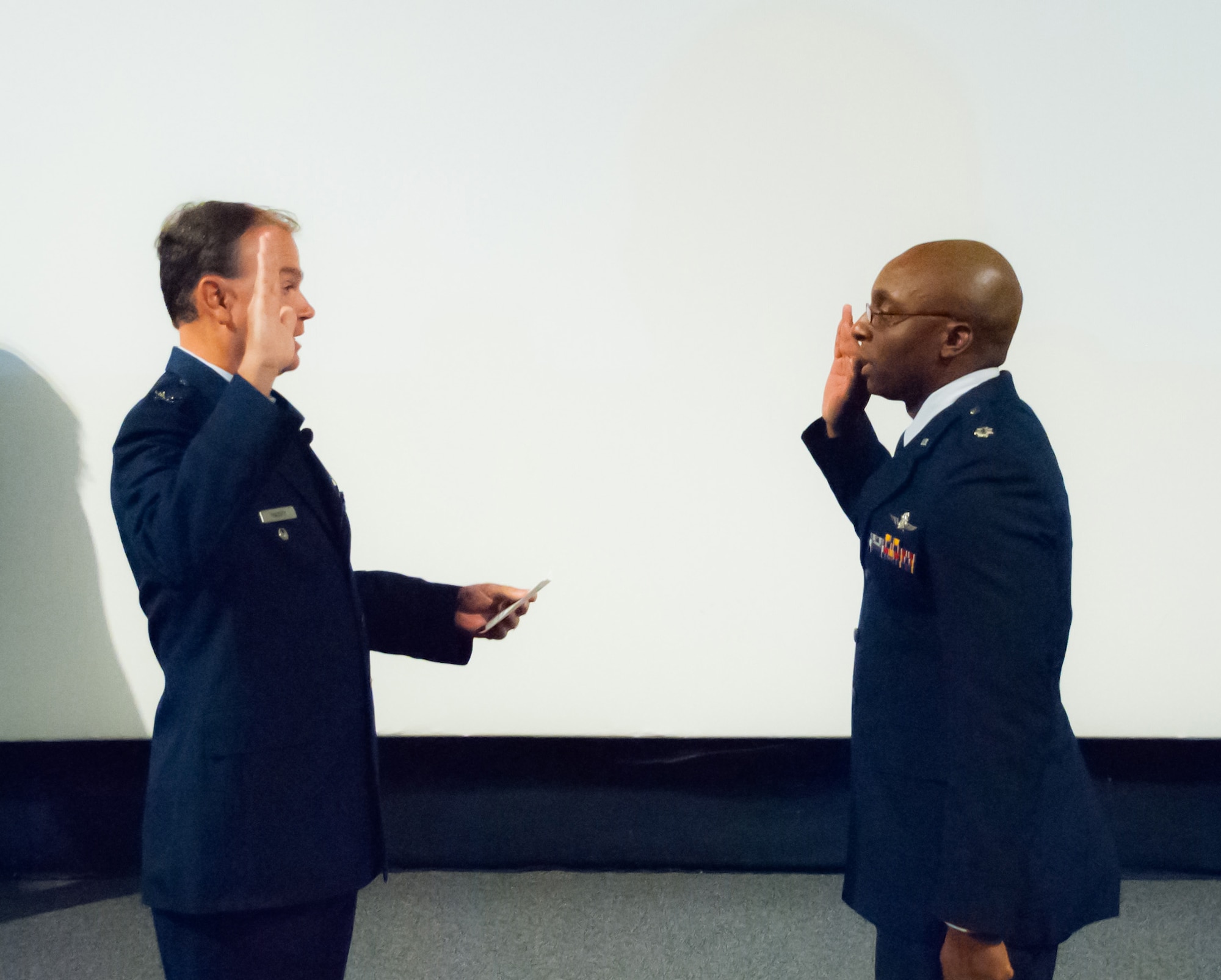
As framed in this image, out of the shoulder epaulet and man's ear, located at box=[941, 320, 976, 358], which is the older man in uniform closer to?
the shoulder epaulet

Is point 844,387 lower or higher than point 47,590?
higher

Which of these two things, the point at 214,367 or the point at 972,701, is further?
the point at 214,367

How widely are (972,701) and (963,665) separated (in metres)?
0.04

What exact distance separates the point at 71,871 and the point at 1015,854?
2.62 meters

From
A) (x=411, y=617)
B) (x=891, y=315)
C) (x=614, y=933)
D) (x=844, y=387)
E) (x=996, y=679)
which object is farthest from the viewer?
(x=614, y=933)

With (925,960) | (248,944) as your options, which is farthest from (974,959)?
(248,944)

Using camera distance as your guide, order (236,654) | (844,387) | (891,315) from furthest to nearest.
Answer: (844,387) → (891,315) → (236,654)

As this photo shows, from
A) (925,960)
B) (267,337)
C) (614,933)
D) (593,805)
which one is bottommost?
(614,933)

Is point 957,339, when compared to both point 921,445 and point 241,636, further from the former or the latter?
point 241,636

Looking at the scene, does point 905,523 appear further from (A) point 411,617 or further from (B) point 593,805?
(B) point 593,805

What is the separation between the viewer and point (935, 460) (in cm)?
116

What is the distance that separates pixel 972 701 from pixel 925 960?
0.37 m

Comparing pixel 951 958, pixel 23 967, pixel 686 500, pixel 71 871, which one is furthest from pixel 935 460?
pixel 71 871

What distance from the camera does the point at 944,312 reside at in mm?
1229
